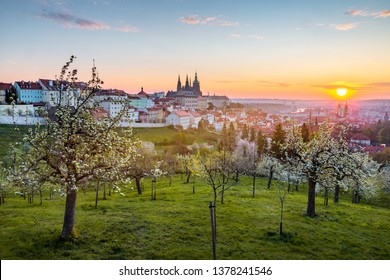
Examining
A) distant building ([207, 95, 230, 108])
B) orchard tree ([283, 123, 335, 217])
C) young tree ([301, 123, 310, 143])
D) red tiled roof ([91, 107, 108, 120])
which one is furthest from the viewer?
distant building ([207, 95, 230, 108])

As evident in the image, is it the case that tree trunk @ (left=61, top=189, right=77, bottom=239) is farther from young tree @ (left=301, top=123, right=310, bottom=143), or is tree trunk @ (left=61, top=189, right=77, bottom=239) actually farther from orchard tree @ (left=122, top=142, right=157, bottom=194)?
young tree @ (left=301, top=123, right=310, bottom=143)

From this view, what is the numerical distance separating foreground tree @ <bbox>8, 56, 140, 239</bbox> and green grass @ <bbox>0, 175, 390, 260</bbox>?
858mm

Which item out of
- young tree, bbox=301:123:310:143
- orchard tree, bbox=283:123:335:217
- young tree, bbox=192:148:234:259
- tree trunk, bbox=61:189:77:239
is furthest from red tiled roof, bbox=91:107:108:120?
young tree, bbox=301:123:310:143

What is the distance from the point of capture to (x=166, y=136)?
3650 centimetres

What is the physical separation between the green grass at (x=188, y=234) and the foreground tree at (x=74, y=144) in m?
0.86

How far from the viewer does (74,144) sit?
23.3 ft

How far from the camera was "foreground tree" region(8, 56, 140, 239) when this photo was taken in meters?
6.96

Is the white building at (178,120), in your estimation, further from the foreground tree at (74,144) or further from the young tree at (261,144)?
the foreground tree at (74,144)

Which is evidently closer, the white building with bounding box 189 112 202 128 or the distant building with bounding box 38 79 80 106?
the distant building with bounding box 38 79 80 106

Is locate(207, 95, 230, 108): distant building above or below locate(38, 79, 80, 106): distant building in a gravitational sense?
above

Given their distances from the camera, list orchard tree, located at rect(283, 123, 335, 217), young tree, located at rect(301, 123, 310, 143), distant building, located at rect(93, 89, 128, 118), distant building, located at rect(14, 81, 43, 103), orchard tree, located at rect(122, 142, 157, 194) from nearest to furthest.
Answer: distant building, located at rect(93, 89, 128, 118) → orchard tree, located at rect(283, 123, 335, 217) → orchard tree, located at rect(122, 142, 157, 194) → distant building, located at rect(14, 81, 43, 103) → young tree, located at rect(301, 123, 310, 143)
